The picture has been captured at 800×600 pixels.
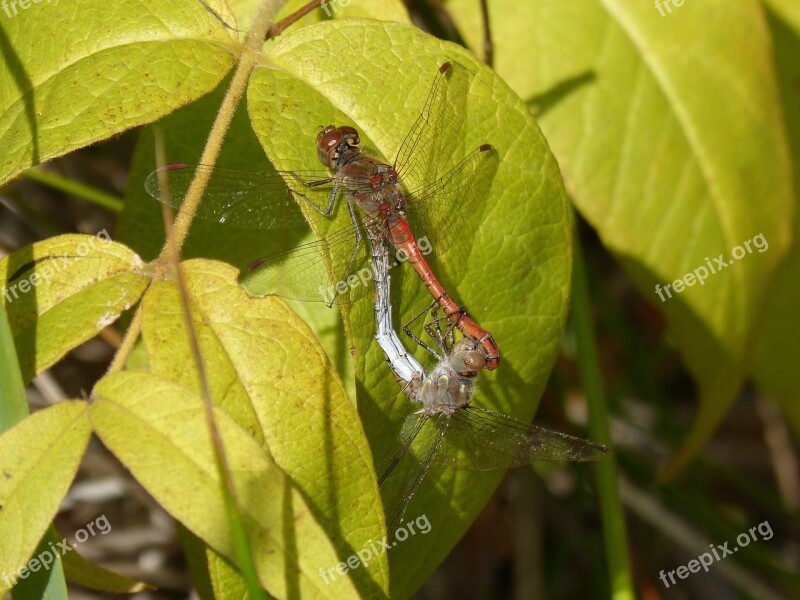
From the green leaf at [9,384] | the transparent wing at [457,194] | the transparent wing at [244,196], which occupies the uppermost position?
the transparent wing at [244,196]

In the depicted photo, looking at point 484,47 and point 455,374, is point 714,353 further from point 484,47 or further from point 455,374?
point 484,47

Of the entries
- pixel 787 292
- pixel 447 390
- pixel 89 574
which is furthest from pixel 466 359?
pixel 787 292

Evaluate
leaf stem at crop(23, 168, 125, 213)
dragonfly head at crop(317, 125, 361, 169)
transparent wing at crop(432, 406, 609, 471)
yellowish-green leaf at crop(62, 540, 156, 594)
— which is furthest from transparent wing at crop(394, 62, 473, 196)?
leaf stem at crop(23, 168, 125, 213)

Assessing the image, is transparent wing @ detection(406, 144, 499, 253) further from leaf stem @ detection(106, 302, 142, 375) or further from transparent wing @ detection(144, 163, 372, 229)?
leaf stem @ detection(106, 302, 142, 375)

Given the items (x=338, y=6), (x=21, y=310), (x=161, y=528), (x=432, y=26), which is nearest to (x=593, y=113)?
(x=338, y=6)

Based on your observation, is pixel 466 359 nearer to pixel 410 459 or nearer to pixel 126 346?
pixel 410 459

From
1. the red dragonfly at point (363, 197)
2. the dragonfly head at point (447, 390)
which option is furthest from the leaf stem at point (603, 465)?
the red dragonfly at point (363, 197)

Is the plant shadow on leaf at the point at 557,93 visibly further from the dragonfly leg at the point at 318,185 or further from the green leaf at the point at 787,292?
the green leaf at the point at 787,292
